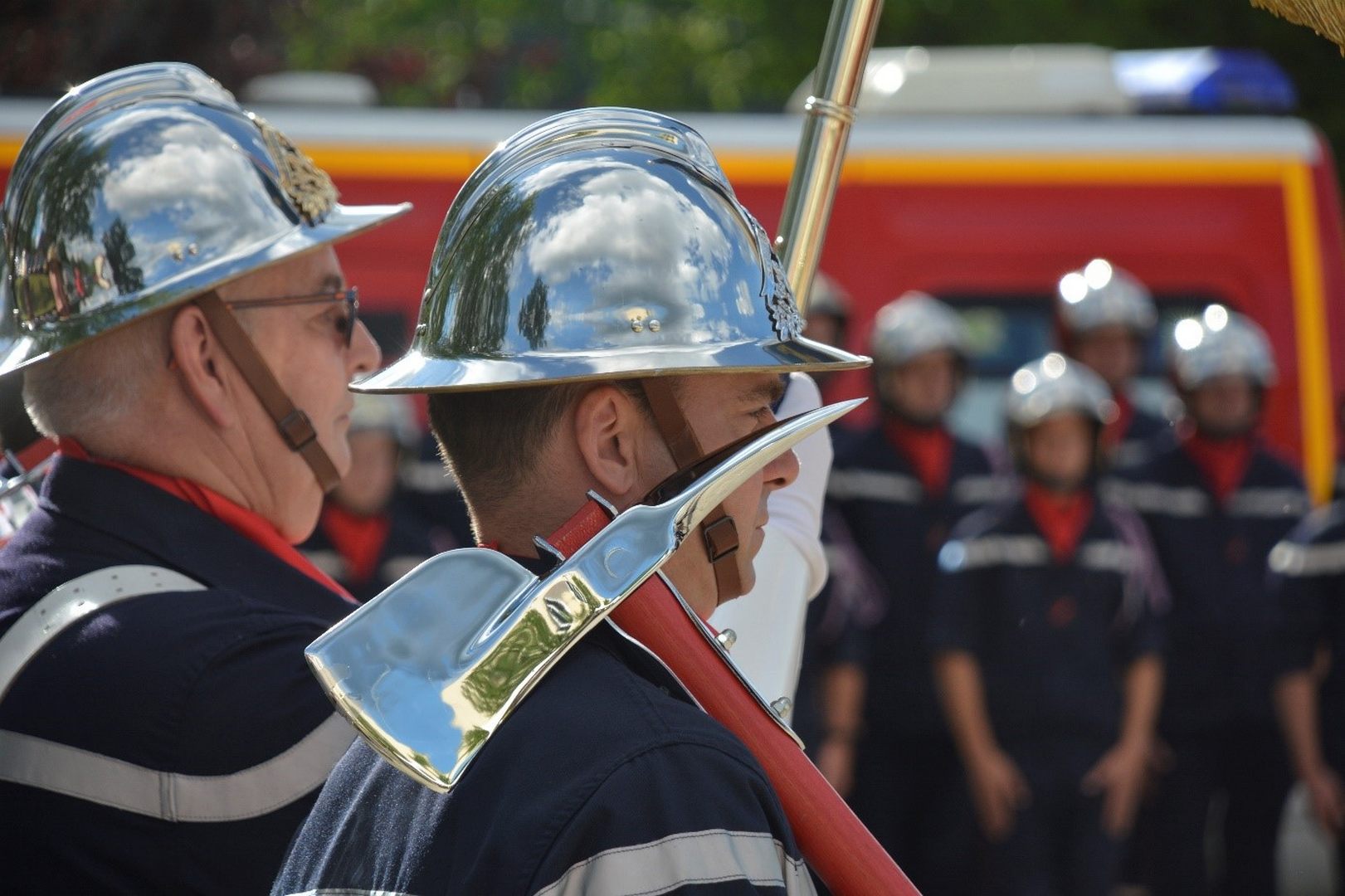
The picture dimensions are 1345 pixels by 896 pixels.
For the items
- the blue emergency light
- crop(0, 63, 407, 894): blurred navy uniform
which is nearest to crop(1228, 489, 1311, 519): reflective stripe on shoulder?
the blue emergency light

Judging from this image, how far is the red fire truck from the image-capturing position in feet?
24.2

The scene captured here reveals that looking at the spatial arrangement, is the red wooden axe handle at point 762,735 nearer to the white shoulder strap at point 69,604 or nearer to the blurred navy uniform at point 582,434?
the blurred navy uniform at point 582,434

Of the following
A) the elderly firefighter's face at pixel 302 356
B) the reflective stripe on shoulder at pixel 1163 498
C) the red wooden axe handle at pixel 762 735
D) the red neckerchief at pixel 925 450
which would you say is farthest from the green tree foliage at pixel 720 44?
the red wooden axe handle at pixel 762 735

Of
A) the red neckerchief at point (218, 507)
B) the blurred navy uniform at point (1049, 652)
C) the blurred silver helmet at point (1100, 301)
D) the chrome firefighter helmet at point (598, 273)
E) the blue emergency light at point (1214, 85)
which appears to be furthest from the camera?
the blue emergency light at point (1214, 85)

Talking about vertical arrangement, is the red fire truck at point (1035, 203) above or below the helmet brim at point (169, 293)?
below

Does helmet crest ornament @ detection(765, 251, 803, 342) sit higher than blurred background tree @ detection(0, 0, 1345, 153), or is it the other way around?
helmet crest ornament @ detection(765, 251, 803, 342)

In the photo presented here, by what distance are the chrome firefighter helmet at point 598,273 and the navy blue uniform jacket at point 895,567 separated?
478cm

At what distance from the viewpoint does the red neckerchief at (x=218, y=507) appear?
2756 mm

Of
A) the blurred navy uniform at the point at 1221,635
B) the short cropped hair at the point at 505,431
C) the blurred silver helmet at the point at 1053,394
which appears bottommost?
the blurred navy uniform at the point at 1221,635

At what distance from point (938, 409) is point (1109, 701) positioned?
4.23ft

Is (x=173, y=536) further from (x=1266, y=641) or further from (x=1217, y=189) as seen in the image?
(x=1217, y=189)

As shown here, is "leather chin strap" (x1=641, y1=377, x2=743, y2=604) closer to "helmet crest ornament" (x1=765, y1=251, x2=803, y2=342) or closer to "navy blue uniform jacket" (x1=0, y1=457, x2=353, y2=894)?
"helmet crest ornament" (x1=765, y1=251, x2=803, y2=342)

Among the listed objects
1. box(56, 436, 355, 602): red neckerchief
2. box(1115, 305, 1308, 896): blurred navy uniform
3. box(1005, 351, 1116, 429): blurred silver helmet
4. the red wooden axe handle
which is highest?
the red wooden axe handle

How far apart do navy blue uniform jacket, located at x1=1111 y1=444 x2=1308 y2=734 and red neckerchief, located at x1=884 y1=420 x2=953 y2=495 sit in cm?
68
